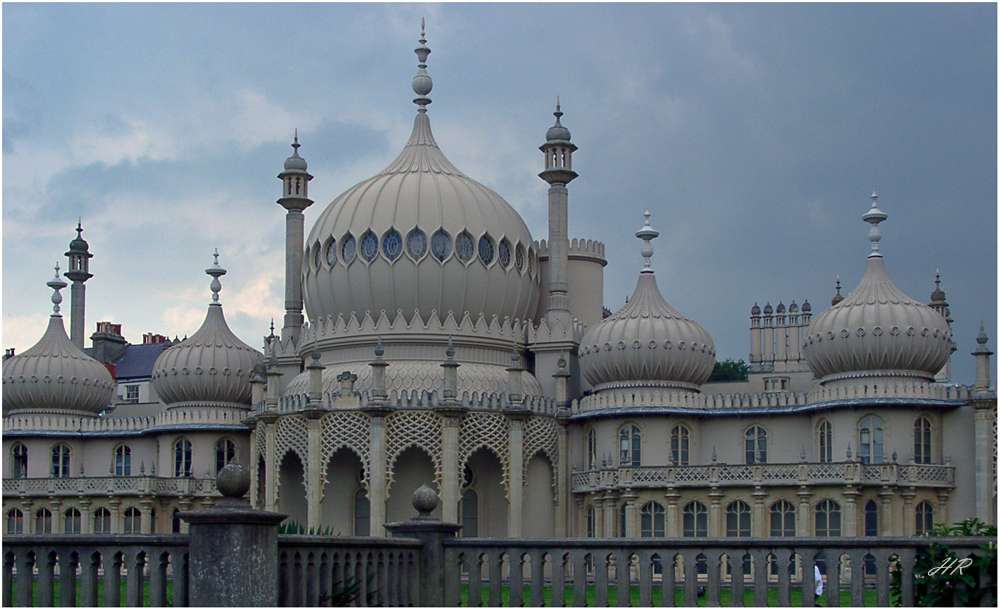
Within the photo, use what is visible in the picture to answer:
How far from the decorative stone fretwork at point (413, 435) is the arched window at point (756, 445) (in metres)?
9.07

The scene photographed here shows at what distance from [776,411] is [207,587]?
27.3 metres

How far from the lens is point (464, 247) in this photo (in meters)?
44.7

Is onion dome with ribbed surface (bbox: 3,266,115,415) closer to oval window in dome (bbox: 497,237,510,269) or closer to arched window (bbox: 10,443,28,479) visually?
arched window (bbox: 10,443,28,479)

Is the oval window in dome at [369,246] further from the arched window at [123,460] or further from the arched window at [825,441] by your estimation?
the arched window at [825,441]

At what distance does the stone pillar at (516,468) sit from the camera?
42156 mm

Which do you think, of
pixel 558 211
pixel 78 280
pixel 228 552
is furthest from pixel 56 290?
pixel 228 552

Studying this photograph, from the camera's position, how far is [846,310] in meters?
40.7

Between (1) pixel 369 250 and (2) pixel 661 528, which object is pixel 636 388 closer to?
(2) pixel 661 528

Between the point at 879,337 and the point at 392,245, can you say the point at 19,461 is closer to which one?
the point at 392,245

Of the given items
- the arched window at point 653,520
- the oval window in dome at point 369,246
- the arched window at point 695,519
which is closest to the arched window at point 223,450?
the oval window in dome at point 369,246

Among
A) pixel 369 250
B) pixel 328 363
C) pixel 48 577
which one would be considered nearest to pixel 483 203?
pixel 369 250

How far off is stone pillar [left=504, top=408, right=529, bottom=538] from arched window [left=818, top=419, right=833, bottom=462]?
27.5 feet

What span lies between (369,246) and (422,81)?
6.16 metres

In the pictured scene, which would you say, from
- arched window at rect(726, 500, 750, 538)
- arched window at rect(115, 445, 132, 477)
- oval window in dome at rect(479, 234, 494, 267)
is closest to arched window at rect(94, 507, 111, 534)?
arched window at rect(115, 445, 132, 477)
